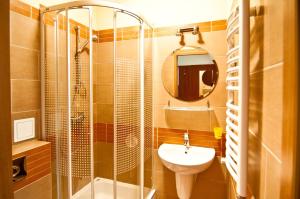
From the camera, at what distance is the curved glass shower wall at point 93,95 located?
1.50 m

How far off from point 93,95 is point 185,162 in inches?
40.7

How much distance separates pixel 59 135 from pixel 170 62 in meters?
1.30

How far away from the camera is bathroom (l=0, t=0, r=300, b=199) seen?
80 centimetres

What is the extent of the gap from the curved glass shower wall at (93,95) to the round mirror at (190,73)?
269 millimetres

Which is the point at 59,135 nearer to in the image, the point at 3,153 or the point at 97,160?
the point at 97,160

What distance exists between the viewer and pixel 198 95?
6.11 feet

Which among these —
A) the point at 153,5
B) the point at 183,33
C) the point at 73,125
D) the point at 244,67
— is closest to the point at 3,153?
the point at 244,67

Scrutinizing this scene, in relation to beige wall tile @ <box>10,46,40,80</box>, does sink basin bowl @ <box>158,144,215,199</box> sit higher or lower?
lower

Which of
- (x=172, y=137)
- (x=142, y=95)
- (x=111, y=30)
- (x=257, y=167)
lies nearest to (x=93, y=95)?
(x=142, y=95)

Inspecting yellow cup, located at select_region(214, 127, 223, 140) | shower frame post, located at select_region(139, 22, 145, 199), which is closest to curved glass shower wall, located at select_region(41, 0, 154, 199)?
shower frame post, located at select_region(139, 22, 145, 199)

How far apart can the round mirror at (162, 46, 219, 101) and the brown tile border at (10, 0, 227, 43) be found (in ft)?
0.77

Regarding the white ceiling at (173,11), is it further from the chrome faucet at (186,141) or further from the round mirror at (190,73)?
the chrome faucet at (186,141)

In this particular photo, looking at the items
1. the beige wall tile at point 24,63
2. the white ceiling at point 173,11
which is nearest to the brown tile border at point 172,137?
the beige wall tile at point 24,63

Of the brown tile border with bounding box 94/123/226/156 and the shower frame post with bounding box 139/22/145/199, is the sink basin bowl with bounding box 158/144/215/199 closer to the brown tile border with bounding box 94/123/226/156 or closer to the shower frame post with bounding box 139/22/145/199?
the brown tile border with bounding box 94/123/226/156
